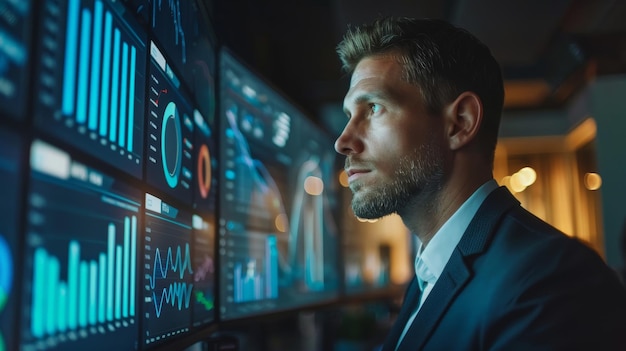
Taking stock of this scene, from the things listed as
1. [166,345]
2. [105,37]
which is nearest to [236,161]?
[166,345]

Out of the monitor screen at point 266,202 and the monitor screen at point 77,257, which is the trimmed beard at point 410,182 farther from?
the monitor screen at point 77,257

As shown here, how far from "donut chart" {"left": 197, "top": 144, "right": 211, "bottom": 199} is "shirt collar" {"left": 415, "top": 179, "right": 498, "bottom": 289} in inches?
20.4

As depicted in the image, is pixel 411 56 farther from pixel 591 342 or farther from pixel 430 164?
pixel 591 342

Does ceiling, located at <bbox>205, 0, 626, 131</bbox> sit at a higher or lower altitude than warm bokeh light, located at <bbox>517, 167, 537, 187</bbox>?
higher

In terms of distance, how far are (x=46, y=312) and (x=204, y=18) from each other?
2.88 feet

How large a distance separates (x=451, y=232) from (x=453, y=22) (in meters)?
2.20

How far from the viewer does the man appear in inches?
42.6

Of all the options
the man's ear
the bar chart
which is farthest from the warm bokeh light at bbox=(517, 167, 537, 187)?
the man's ear

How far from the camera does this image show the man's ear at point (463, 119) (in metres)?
1.32

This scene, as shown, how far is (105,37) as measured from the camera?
697 mm

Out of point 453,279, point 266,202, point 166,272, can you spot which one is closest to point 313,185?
point 266,202

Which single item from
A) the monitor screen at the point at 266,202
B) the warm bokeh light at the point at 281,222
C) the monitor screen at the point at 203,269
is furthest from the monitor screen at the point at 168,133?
the warm bokeh light at the point at 281,222

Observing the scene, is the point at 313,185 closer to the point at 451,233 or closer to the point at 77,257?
the point at 451,233

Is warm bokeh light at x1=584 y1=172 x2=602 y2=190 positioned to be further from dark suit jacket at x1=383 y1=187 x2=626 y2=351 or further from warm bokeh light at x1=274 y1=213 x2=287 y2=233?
dark suit jacket at x1=383 y1=187 x2=626 y2=351
